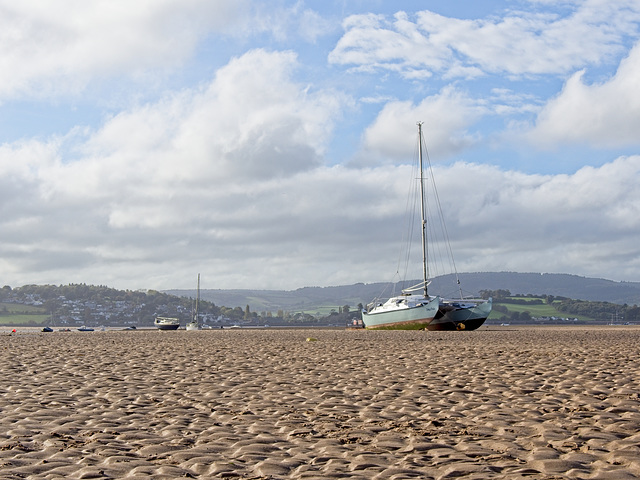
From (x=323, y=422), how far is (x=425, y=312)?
57.2 metres

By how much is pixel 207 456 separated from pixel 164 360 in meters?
14.7

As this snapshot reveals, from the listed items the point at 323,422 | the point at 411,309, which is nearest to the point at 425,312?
the point at 411,309

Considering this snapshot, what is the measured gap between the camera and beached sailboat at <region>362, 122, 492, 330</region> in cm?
6775

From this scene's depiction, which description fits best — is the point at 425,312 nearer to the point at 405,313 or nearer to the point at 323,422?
the point at 405,313

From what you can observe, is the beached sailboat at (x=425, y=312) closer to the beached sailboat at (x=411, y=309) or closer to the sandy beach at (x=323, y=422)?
the beached sailboat at (x=411, y=309)

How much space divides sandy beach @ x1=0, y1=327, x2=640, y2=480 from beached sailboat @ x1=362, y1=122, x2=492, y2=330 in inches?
1893

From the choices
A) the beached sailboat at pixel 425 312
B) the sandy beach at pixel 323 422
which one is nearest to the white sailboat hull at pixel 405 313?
the beached sailboat at pixel 425 312

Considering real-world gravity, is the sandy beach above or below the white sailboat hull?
below

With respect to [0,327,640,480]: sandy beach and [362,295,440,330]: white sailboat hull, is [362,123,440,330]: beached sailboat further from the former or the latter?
[0,327,640,480]: sandy beach

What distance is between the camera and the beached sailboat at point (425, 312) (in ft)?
222

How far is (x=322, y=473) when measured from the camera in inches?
321

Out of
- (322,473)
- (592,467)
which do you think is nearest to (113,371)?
(322,473)

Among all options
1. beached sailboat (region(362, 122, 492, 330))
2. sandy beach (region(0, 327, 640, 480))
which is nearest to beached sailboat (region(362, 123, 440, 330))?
beached sailboat (region(362, 122, 492, 330))

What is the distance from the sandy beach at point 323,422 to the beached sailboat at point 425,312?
48073mm
